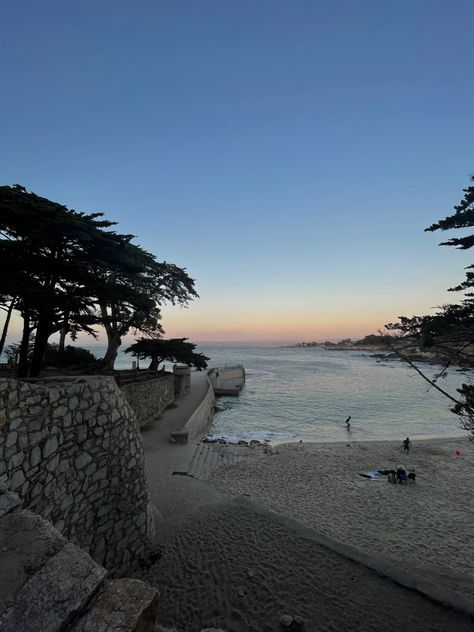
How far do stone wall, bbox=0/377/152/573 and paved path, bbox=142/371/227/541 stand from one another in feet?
5.85

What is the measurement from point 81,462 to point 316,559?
203 inches

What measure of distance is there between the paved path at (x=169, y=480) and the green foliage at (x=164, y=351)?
6.59 metres

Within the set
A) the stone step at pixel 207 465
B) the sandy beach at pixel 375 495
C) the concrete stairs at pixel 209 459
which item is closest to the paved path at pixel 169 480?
the concrete stairs at pixel 209 459

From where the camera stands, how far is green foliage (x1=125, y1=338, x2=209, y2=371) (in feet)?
80.0

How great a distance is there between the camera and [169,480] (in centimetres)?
1027

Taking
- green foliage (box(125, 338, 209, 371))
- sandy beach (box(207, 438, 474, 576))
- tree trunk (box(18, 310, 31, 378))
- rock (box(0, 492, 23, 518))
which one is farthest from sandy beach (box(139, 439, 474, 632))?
green foliage (box(125, 338, 209, 371))

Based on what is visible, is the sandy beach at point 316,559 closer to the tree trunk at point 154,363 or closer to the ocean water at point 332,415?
the ocean water at point 332,415

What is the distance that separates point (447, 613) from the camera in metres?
5.04

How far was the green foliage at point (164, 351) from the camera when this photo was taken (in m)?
24.4

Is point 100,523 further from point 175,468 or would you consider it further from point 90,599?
point 175,468

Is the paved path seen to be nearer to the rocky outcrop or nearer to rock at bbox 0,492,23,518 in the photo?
rock at bbox 0,492,23,518

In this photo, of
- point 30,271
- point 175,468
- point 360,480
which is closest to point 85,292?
point 30,271

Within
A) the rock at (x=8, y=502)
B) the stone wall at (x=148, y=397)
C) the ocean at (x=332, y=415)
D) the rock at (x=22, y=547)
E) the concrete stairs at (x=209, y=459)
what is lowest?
the ocean at (x=332, y=415)

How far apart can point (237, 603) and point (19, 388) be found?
5.14 meters
